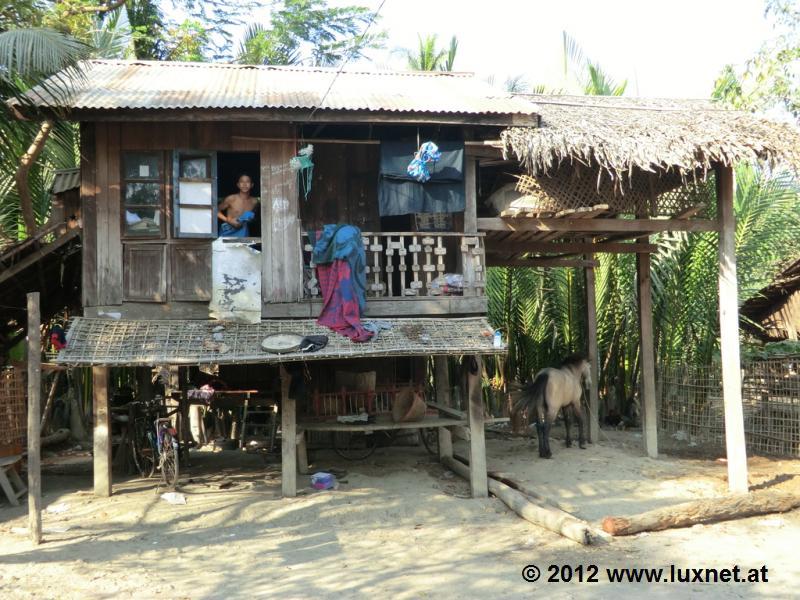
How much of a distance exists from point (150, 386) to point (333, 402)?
2637 millimetres

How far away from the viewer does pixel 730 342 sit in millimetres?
8820

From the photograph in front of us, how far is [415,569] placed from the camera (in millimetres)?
6250

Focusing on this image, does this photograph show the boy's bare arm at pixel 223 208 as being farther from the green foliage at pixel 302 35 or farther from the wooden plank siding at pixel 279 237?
the green foliage at pixel 302 35

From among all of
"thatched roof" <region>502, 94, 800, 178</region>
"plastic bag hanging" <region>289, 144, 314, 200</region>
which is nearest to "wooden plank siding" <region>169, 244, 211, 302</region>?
"plastic bag hanging" <region>289, 144, 314, 200</region>

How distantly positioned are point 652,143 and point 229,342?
18.0 ft

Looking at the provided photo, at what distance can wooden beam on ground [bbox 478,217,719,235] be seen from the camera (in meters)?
9.05

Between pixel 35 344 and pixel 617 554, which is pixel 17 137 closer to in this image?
pixel 35 344

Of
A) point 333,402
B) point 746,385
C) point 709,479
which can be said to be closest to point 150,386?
point 333,402

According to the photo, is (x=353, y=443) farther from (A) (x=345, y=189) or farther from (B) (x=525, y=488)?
(A) (x=345, y=189)

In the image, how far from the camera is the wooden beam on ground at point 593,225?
905 cm

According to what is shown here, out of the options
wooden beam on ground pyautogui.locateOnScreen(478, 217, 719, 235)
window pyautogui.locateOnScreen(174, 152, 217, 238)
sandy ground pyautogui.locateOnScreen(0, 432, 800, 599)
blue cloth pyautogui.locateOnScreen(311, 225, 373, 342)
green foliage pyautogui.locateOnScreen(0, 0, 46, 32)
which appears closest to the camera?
sandy ground pyautogui.locateOnScreen(0, 432, 800, 599)

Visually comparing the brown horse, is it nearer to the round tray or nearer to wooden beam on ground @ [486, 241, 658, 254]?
wooden beam on ground @ [486, 241, 658, 254]

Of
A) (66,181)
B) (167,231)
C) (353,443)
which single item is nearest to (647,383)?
(353,443)

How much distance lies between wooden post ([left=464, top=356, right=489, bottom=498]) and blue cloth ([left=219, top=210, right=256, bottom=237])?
321cm
